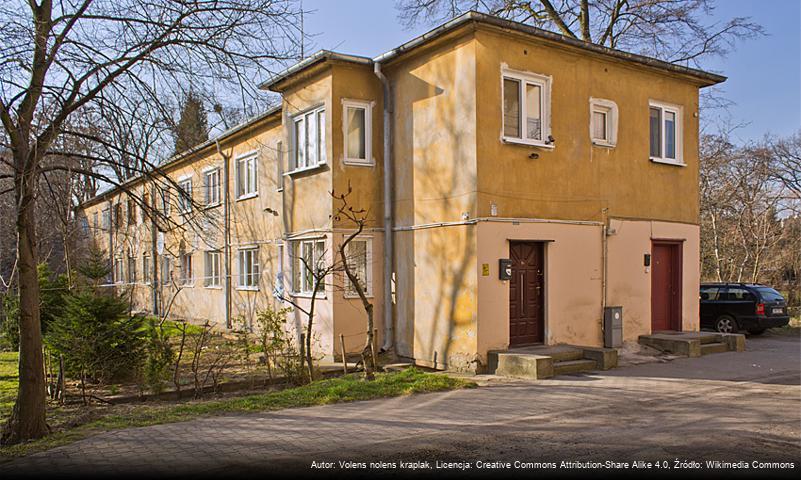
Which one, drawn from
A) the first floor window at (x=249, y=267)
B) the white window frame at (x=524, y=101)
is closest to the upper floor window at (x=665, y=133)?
the white window frame at (x=524, y=101)

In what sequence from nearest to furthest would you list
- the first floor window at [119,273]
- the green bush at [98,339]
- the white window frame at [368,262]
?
the green bush at [98,339]
the white window frame at [368,262]
the first floor window at [119,273]

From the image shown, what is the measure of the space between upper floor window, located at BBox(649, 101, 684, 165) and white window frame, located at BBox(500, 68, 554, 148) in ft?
11.8

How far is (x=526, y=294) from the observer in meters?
13.5

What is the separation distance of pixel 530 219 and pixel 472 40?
12.1ft

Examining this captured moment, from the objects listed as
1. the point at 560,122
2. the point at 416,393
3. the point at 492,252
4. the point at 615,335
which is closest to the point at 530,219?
the point at 492,252

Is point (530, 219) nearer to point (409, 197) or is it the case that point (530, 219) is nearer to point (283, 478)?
point (409, 197)

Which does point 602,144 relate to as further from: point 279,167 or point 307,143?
point 279,167

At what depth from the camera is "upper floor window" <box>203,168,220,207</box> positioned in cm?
2320

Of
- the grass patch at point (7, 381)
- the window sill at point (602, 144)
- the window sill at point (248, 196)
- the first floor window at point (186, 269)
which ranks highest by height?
the window sill at point (602, 144)

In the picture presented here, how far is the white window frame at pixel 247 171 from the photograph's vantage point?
2044 centimetres

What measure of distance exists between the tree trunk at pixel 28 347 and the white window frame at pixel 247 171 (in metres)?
12.0

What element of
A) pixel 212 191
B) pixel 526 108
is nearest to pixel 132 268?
pixel 212 191

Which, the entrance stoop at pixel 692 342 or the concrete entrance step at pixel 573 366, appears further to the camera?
the entrance stoop at pixel 692 342

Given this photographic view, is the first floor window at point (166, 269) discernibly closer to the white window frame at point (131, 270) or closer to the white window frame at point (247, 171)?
the white window frame at point (131, 270)
